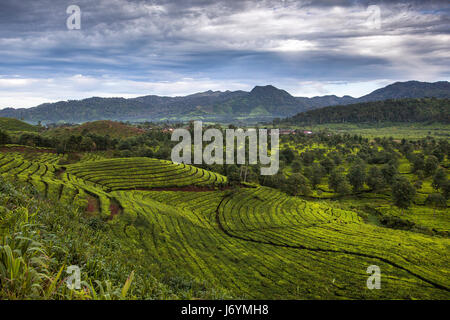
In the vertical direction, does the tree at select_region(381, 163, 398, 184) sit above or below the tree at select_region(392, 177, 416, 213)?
above

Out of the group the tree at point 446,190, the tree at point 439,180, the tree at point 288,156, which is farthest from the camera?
the tree at point 288,156

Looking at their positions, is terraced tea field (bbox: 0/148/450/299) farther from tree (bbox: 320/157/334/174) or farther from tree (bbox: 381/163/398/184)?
tree (bbox: 320/157/334/174)

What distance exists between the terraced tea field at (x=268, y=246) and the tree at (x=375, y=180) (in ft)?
125

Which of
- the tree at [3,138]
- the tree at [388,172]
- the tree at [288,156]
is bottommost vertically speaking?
the tree at [388,172]

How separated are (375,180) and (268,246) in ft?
247

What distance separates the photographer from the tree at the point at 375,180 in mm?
92688

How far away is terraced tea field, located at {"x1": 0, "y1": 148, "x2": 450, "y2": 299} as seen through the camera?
26.5m

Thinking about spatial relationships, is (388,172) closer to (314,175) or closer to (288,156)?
(314,175)

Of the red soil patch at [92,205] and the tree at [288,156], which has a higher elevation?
the tree at [288,156]

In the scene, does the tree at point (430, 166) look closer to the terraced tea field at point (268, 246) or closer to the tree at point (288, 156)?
the tree at point (288, 156)

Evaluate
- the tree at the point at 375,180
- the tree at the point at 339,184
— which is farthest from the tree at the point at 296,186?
the tree at the point at 375,180

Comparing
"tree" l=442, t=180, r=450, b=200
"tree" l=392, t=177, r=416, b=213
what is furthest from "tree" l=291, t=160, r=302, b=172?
"tree" l=442, t=180, r=450, b=200

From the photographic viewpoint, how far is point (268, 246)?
3869 cm

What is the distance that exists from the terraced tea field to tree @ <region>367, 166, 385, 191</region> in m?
38.0
